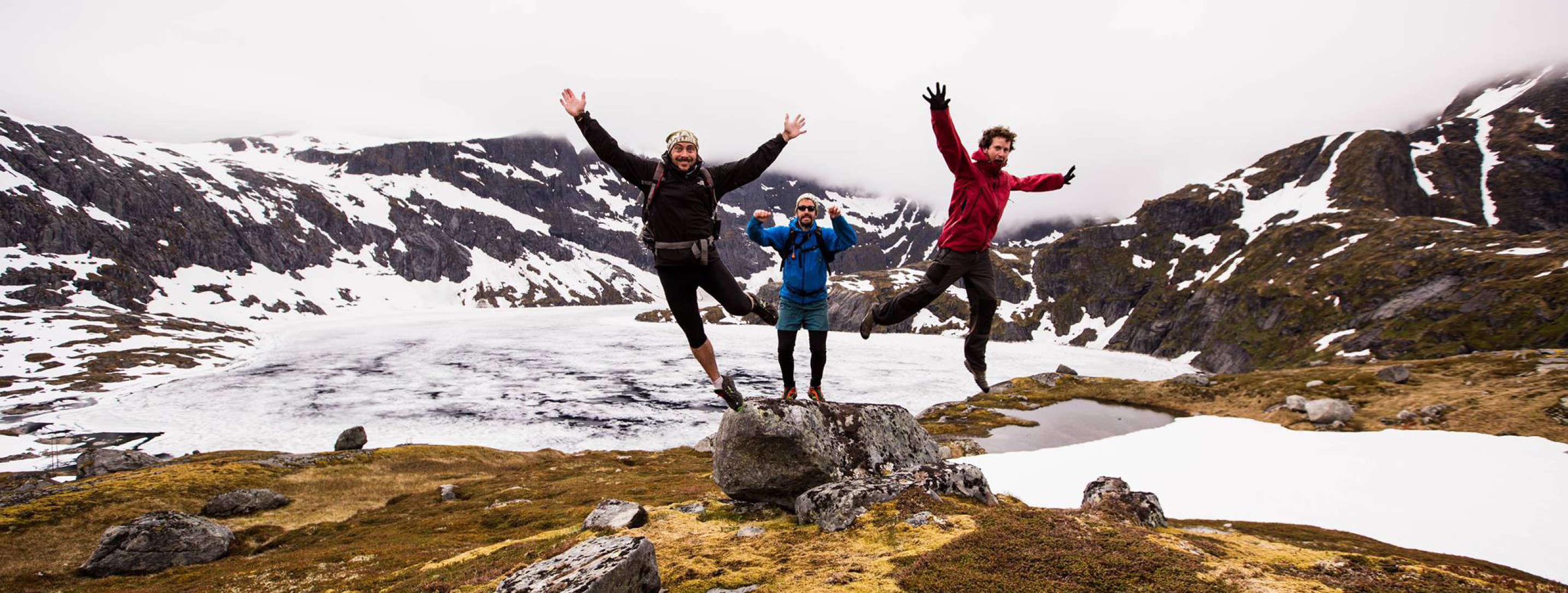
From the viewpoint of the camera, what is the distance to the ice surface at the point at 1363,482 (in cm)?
2136

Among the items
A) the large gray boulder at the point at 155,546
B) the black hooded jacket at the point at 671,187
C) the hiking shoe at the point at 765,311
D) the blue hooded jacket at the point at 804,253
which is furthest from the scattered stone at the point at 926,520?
the large gray boulder at the point at 155,546

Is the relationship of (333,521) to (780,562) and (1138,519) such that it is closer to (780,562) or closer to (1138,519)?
(780,562)

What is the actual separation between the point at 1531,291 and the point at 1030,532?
167 metres

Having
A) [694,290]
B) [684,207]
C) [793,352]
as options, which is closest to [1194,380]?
[793,352]

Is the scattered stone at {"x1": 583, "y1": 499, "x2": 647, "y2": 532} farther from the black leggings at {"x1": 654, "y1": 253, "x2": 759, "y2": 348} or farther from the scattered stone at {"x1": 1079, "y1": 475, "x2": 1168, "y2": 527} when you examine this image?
the scattered stone at {"x1": 1079, "y1": 475, "x2": 1168, "y2": 527}

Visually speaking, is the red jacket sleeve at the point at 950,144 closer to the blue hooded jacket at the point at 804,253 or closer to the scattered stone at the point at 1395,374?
the blue hooded jacket at the point at 804,253

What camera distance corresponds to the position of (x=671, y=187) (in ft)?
32.1

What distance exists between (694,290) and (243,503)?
36.4 metres

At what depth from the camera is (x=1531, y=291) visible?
362 ft

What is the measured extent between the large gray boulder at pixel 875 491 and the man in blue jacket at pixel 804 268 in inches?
102

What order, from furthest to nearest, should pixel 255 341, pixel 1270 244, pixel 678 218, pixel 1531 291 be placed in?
pixel 1270 244 → pixel 255 341 → pixel 1531 291 → pixel 678 218

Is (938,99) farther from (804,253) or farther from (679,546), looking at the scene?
(679,546)

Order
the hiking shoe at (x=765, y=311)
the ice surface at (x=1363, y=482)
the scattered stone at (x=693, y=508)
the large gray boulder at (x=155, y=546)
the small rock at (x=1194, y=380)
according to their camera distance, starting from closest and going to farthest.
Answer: the hiking shoe at (x=765, y=311), the scattered stone at (x=693, y=508), the ice surface at (x=1363, y=482), the large gray boulder at (x=155, y=546), the small rock at (x=1194, y=380)

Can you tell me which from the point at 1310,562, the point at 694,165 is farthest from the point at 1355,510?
the point at 694,165
